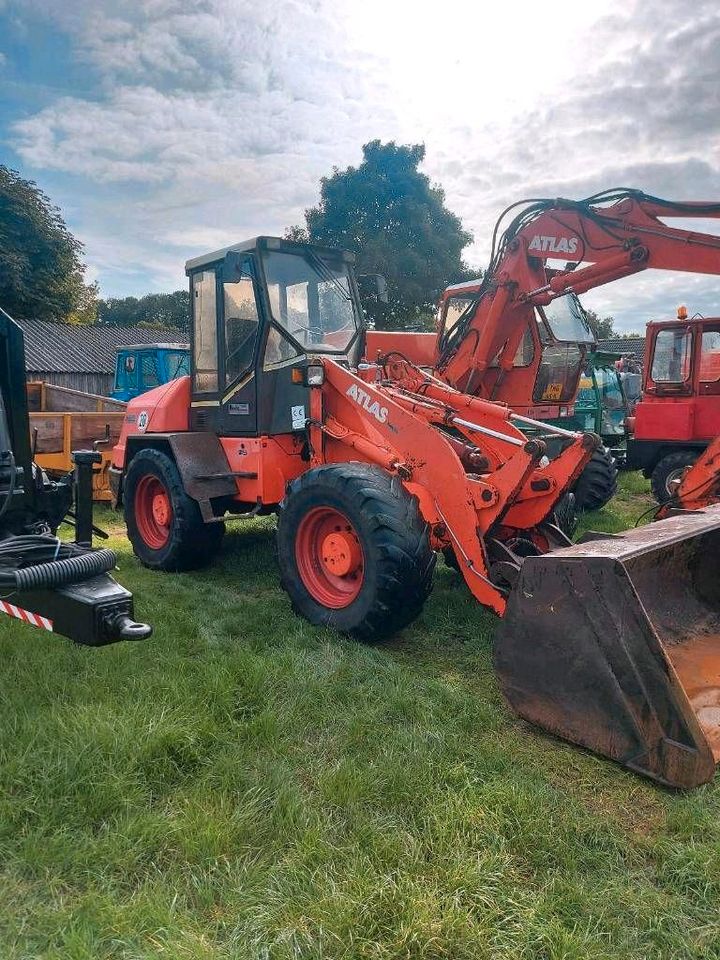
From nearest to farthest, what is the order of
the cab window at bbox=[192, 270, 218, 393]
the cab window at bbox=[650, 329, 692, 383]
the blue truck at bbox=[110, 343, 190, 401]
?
the cab window at bbox=[192, 270, 218, 393]
the cab window at bbox=[650, 329, 692, 383]
the blue truck at bbox=[110, 343, 190, 401]

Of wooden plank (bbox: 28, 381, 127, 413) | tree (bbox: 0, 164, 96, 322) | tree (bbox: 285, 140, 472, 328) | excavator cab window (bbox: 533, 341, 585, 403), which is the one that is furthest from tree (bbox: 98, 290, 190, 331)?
excavator cab window (bbox: 533, 341, 585, 403)

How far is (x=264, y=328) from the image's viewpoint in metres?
5.42

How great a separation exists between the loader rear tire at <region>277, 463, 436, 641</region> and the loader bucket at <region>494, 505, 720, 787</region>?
94 centimetres

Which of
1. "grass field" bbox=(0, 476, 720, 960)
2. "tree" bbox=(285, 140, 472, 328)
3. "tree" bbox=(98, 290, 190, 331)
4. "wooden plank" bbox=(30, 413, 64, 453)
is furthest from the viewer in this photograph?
"tree" bbox=(98, 290, 190, 331)

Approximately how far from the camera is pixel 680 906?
2.18 metres

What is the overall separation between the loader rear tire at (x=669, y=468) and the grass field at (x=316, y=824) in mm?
6620

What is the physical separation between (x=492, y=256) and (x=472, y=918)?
18.2 feet

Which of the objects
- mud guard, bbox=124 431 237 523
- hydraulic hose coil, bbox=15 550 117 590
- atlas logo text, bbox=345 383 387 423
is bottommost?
hydraulic hose coil, bbox=15 550 117 590

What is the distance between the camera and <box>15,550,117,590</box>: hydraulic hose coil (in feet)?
9.33

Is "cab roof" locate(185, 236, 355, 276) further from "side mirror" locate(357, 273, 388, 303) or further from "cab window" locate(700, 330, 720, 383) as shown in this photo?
"cab window" locate(700, 330, 720, 383)

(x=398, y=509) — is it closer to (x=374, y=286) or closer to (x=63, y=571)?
(x=63, y=571)

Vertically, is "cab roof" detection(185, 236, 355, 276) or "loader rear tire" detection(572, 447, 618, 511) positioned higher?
"cab roof" detection(185, 236, 355, 276)

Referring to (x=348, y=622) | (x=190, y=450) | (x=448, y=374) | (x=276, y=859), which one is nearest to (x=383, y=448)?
(x=348, y=622)

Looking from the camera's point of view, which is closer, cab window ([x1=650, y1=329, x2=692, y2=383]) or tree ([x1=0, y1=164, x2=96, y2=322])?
cab window ([x1=650, y1=329, x2=692, y2=383])
